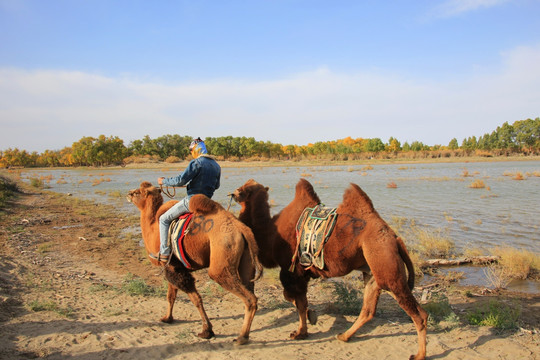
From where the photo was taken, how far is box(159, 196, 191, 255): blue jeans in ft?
17.1

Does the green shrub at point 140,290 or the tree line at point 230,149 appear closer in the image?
the green shrub at point 140,290

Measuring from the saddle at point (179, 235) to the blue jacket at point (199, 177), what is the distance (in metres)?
0.46

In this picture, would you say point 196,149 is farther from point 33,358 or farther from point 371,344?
point 371,344

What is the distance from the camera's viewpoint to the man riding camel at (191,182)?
5.23 metres

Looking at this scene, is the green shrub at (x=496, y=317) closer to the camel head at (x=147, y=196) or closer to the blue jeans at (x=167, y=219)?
the blue jeans at (x=167, y=219)

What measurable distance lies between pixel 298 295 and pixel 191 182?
7.60ft

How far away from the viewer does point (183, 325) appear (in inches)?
215

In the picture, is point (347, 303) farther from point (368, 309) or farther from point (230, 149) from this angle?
point (230, 149)

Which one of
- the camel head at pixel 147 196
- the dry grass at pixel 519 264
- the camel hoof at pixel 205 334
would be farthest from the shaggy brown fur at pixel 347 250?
the dry grass at pixel 519 264

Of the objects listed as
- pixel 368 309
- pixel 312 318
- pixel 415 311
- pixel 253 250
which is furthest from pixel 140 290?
pixel 415 311

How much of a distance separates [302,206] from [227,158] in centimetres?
9777

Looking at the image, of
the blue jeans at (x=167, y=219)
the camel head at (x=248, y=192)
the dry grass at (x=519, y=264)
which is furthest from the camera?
the dry grass at (x=519, y=264)

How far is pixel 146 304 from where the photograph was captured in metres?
6.30

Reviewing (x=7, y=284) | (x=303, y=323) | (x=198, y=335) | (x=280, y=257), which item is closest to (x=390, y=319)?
(x=303, y=323)
